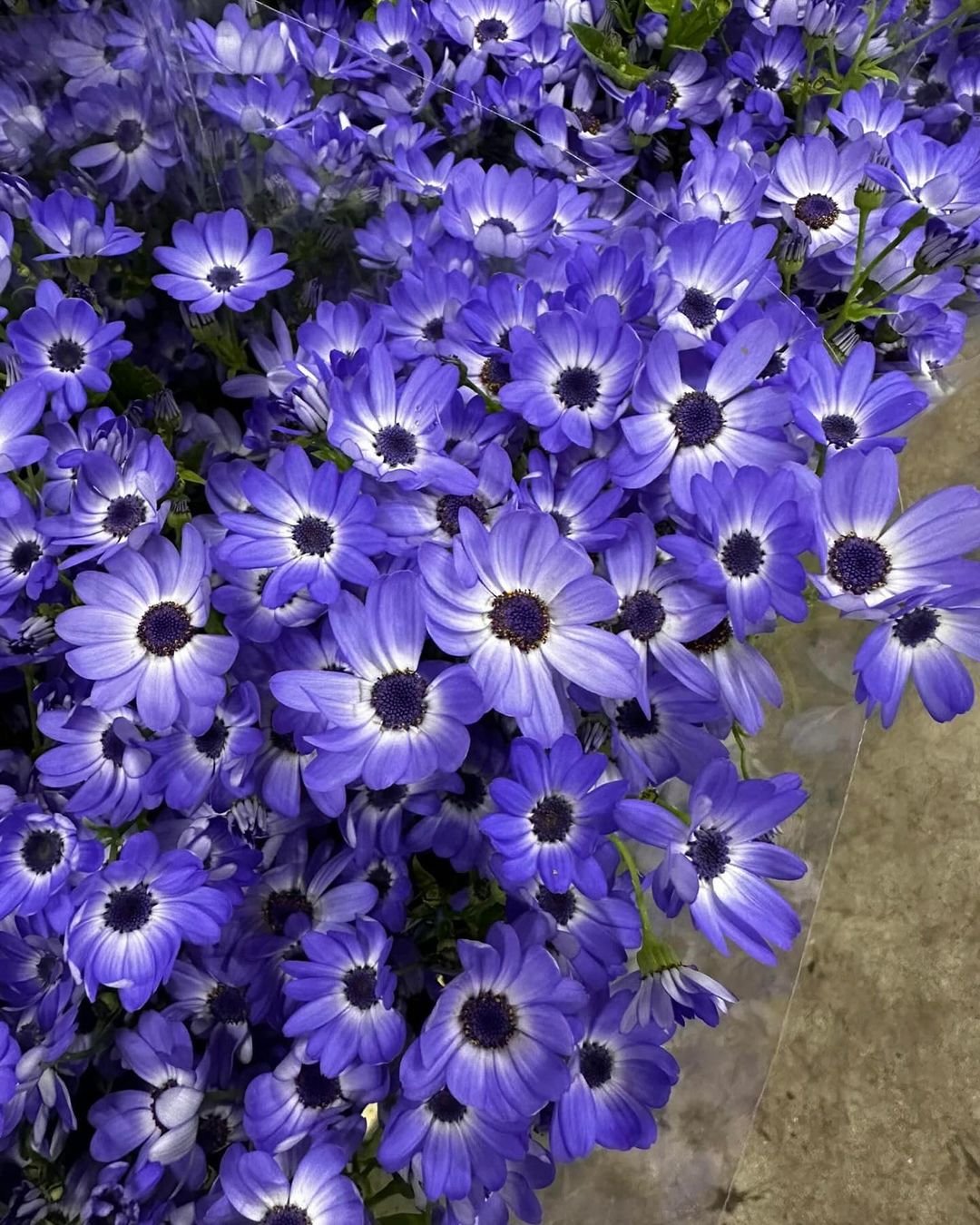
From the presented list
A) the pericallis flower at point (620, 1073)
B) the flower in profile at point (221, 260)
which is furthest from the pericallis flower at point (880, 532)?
the flower in profile at point (221, 260)

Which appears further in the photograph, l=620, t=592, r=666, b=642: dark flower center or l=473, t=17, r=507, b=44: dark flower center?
l=473, t=17, r=507, b=44: dark flower center

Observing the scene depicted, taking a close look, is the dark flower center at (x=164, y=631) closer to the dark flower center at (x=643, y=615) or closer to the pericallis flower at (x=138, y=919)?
the pericallis flower at (x=138, y=919)

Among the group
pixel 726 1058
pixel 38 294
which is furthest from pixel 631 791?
pixel 38 294

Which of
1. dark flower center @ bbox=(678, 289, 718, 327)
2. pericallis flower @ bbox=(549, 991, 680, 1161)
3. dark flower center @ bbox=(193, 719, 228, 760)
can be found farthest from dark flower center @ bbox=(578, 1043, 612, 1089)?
dark flower center @ bbox=(678, 289, 718, 327)

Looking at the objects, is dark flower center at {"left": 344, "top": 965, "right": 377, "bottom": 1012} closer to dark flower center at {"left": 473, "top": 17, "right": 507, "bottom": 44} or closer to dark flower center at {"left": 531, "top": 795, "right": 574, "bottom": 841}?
dark flower center at {"left": 531, "top": 795, "right": 574, "bottom": 841}

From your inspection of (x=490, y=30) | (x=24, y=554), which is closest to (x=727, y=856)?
(x=24, y=554)

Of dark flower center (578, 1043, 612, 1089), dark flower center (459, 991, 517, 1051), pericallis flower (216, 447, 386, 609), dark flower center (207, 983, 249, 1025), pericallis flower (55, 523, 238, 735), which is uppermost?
pericallis flower (216, 447, 386, 609)

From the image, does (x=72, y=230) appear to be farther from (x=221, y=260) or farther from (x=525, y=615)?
(x=525, y=615)
